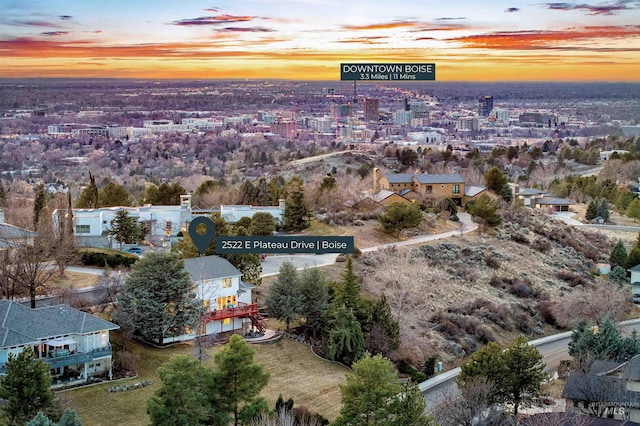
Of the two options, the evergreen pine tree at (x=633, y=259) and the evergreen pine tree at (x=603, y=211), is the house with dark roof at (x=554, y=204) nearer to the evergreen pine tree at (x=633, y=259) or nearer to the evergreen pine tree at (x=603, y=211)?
the evergreen pine tree at (x=603, y=211)

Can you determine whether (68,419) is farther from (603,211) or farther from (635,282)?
(603,211)

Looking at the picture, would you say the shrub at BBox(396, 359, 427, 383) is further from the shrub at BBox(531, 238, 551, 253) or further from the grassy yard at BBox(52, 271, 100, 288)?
the shrub at BBox(531, 238, 551, 253)

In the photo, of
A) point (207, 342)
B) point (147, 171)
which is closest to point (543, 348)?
point (207, 342)

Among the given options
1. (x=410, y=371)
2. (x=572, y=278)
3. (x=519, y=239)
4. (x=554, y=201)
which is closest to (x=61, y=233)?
(x=410, y=371)

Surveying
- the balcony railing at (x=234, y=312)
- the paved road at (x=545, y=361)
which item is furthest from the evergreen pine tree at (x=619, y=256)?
the balcony railing at (x=234, y=312)

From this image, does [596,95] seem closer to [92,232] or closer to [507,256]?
[507,256]

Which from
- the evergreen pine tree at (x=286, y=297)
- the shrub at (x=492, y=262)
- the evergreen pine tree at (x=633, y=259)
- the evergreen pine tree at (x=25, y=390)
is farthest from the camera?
the evergreen pine tree at (x=633, y=259)
